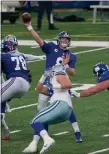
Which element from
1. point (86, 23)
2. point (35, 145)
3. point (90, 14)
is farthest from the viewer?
point (90, 14)

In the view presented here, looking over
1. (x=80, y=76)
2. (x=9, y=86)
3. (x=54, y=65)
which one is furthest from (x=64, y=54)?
(x=80, y=76)

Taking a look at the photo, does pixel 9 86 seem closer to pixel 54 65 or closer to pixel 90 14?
pixel 54 65

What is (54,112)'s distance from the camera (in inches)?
437

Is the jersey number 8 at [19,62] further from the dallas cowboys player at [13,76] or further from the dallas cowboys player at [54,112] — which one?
the dallas cowboys player at [54,112]

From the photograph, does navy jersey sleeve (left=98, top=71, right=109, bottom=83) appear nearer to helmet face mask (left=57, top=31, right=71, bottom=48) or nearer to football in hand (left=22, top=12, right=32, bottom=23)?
helmet face mask (left=57, top=31, right=71, bottom=48)

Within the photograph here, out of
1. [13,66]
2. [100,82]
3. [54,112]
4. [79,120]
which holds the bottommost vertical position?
[79,120]

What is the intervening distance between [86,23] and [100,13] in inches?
103

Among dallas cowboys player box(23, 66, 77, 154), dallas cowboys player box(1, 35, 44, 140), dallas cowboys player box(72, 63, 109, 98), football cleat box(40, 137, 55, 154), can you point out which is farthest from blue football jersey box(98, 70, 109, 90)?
dallas cowboys player box(1, 35, 44, 140)

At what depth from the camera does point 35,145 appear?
38.2 feet

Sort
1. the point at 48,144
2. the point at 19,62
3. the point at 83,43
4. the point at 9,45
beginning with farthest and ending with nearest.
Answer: the point at 83,43 → the point at 9,45 → the point at 19,62 → the point at 48,144

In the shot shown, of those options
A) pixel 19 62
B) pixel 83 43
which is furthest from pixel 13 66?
pixel 83 43

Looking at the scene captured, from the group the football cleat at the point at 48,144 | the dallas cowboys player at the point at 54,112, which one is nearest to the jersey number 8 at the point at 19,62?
the dallas cowboys player at the point at 54,112

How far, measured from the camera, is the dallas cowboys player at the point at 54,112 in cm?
1110

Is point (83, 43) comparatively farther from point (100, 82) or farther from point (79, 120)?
point (100, 82)
